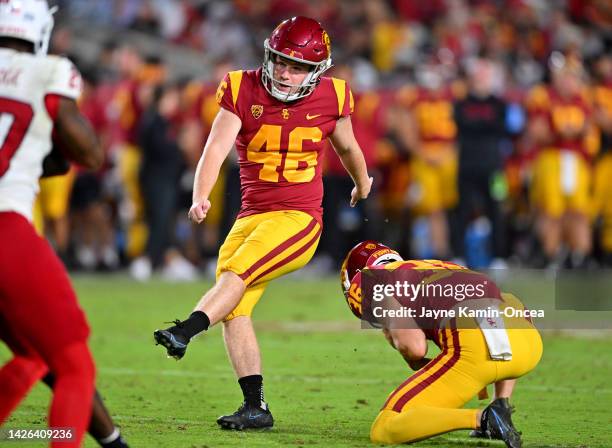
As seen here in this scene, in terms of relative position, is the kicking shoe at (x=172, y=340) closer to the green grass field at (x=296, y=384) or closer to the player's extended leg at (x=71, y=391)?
Answer: the green grass field at (x=296, y=384)

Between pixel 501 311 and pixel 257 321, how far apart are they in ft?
16.3

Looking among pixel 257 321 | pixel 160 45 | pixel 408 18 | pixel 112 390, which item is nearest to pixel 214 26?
pixel 160 45

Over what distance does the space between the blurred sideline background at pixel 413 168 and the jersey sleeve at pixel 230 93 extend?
7.44m

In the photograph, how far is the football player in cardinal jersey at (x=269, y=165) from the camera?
5727 mm

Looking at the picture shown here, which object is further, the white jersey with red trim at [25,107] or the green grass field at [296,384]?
the green grass field at [296,384]

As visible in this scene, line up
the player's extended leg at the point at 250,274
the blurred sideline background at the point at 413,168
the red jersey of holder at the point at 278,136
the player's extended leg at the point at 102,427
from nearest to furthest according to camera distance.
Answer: the player's extended leg at the point at 102,427
the player's extended leg at the point at 250,274
the red jersey of holder at the point at 278,136
the blurred sideline background at the point at 413,168

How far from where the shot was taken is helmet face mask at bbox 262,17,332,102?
19.1 ft

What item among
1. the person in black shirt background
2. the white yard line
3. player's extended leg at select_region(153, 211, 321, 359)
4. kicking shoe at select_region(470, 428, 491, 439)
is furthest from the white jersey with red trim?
the person in black shirt background

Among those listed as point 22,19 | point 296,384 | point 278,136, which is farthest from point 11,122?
point 296,384

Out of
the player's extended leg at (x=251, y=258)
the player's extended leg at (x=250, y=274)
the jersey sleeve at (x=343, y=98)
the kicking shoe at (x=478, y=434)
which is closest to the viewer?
the kicking shoe at (x=478, y=434)

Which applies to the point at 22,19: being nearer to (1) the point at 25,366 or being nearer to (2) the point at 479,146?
(1) the point at 25,366

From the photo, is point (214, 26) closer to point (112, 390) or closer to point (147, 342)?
point (147, 342)

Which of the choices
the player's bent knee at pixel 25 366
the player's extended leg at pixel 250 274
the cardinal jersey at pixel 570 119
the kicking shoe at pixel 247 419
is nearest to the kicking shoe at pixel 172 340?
the player's extended leg at pixel 250 274

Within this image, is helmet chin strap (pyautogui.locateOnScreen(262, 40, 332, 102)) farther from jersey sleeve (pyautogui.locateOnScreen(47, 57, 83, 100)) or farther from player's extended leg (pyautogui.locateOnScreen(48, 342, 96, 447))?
player's extended leg (pyautogui.locateOnScreen(48, 342, 96, 447))
